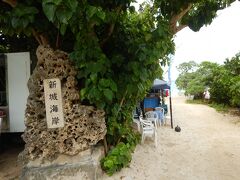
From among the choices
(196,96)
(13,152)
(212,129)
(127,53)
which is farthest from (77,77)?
(196,96)

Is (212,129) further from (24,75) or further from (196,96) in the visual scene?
(196,96)

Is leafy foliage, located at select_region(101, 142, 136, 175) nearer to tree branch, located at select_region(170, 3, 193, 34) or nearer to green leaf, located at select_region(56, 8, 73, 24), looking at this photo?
tree branch, located at select_region(170, 3, 193, 34)

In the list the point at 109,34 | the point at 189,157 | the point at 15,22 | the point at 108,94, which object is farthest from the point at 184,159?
the point at 15,22

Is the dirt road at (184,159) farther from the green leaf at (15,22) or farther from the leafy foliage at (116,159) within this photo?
the green leaf at (15,22)

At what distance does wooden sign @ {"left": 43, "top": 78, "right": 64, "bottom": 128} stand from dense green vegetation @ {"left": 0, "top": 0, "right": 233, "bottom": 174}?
456 mm

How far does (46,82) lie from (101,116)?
3.94ft

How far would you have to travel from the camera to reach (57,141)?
5379mm

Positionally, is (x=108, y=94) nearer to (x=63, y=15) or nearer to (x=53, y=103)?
(x=53, y=103)

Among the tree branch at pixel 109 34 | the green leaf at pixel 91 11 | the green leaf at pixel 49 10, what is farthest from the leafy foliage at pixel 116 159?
the green leaf at pixel 49 10

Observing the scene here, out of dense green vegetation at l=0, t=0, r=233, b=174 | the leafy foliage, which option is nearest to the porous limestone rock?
dense green vegetation at l=0, t=0, r=233, b=174

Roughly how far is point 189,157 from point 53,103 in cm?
395

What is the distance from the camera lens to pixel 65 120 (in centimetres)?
541

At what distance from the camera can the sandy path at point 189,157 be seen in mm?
6070

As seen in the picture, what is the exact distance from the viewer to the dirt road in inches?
239
